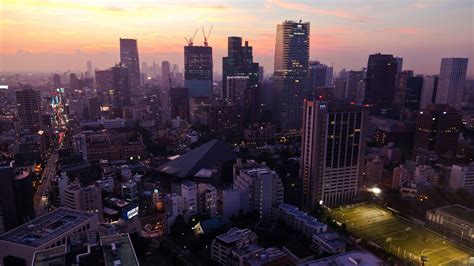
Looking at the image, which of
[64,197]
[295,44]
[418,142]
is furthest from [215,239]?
[295,44]

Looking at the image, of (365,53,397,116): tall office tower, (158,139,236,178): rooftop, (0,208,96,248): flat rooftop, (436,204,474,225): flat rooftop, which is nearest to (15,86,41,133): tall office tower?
(158,139,236,178): rooftop

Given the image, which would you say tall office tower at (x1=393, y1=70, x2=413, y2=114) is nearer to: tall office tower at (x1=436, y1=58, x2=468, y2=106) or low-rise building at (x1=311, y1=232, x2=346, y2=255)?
tall office tower at (x1=436, y1=58, x2=468, y2=106)

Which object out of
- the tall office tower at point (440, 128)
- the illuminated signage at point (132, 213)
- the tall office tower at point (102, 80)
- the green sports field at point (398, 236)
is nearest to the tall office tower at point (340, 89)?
the tall office tower at point (440, 128)

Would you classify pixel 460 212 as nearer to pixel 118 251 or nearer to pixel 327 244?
pixel 327 244

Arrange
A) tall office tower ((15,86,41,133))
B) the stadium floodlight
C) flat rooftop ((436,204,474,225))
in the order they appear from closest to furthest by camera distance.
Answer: flat rooftop ((436,204,474,225))
the stadium floodlight
tall office tower ((15,86,41,133))

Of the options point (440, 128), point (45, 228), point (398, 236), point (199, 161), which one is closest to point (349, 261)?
point (398, 236)

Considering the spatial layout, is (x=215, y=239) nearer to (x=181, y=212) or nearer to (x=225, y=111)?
(x=181, y=212)
